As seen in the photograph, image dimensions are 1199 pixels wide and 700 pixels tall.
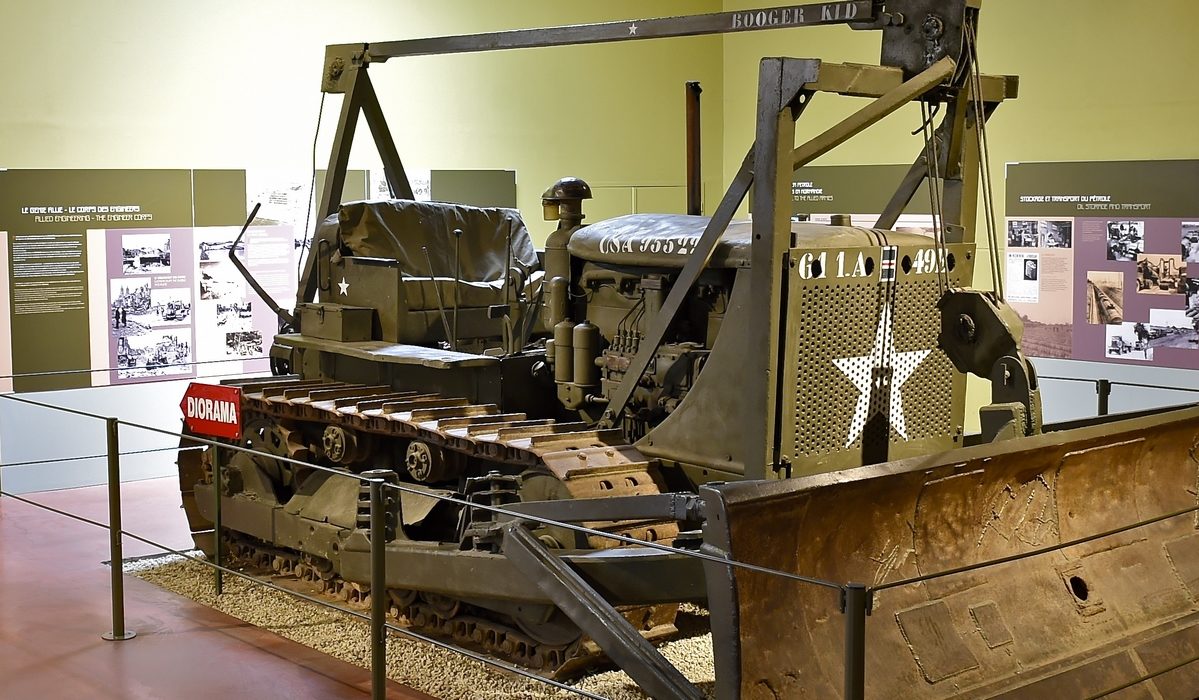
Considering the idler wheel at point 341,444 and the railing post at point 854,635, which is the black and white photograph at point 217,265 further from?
the railing post at point 854,635

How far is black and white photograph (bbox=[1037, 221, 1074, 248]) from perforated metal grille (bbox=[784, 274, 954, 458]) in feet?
12.7

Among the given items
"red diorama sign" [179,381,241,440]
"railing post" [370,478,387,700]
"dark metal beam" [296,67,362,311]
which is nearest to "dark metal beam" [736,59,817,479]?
"railing post" [370,478,387,700]

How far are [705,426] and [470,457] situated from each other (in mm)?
1328

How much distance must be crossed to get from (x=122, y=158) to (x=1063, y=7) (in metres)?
6.53

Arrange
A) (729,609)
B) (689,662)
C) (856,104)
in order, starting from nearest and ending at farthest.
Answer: (729,609)
(689,662)
(856,104)

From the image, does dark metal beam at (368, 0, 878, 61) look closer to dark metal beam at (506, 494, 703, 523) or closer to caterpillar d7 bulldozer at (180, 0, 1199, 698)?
caterpillar d7 bulldozer at (180, 0, 1199, 698)

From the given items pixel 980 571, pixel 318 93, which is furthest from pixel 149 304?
pixel 980 571

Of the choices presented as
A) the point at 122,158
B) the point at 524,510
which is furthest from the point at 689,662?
the point at 122,158

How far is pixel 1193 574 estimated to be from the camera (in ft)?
18.4

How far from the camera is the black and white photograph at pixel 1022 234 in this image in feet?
31.8

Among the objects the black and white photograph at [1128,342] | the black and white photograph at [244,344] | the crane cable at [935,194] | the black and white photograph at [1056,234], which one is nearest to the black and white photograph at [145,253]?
the black and white photograph at [244,344]

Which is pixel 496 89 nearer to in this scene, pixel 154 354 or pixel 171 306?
pixel 171 306

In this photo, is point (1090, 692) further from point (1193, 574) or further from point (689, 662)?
point (689, 662)

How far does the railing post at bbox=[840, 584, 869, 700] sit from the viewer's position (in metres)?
3.66
